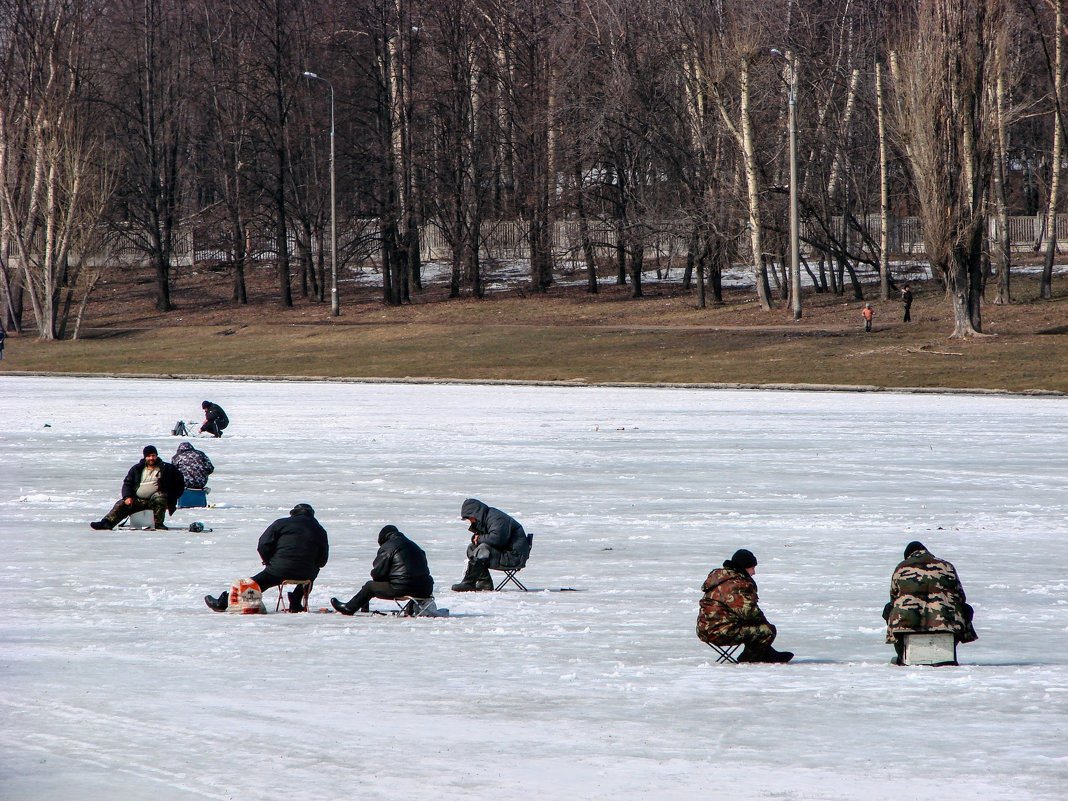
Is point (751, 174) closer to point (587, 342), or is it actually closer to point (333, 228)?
point (587, 342)

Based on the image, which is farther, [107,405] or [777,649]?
[107,405]

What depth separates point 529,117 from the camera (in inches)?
2496

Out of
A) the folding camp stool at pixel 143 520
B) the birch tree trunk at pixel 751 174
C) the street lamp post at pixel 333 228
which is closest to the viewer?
the folding camp stool at pixel 143 520

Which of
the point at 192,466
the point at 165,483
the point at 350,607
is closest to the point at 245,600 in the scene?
the point at 350,607

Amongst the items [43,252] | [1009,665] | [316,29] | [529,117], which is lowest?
[1009,665]

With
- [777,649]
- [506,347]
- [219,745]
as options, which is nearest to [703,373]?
[506,347]

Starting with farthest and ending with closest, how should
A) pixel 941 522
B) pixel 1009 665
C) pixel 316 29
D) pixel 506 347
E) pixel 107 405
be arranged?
pixel 316 29
pixel 506 347
pixel 107 405
pixel 941 522
pixel 1009 665

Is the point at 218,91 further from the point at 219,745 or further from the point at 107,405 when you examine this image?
the point at 219,745

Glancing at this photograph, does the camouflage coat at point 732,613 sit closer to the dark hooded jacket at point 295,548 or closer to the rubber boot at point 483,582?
the rubber boot at point 483,582

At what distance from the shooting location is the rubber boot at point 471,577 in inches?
486

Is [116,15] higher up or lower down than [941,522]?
higher up

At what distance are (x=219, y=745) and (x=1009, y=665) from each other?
514 cm

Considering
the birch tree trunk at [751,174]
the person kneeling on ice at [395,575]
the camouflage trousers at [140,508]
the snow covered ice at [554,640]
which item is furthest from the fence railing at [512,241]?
the person kneeling on ice at [395,575]

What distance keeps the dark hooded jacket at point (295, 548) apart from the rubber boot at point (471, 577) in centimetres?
128
